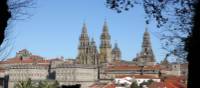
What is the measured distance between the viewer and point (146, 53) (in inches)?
5285

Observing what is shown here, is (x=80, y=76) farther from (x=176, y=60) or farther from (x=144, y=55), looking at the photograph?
(x=176, y=60)

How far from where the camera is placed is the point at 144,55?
445 feet

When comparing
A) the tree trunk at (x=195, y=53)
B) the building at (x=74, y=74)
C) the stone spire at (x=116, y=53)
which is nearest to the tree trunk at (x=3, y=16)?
the tree trunk at (x=195, y=53)

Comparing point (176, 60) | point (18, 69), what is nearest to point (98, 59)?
point (18, 69)

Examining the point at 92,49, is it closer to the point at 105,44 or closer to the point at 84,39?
the point at 105,44

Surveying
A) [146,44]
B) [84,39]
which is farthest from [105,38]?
[146,44]

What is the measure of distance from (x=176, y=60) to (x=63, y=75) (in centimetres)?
11361

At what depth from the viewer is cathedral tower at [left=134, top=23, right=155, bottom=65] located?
130875mm

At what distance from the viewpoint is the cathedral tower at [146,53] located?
130875 millimetres

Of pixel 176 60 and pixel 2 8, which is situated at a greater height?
pixel 2 8

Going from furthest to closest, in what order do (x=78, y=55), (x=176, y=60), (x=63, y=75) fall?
(x=78, y=55), (x=63, y=75), (x=176, y=60)

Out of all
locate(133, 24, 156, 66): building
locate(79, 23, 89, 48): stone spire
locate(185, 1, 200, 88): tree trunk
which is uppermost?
locate(79, 23, 89, 48): stone spire

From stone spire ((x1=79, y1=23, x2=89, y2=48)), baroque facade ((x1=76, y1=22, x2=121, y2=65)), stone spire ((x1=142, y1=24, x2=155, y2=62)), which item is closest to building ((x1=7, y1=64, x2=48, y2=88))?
baroque facade ((x1=76, y1=22, x2=121, y2=65))

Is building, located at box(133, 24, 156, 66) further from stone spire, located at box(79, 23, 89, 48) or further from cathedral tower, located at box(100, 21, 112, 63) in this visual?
stone spire, located at box(79, 23, 89, 48)
